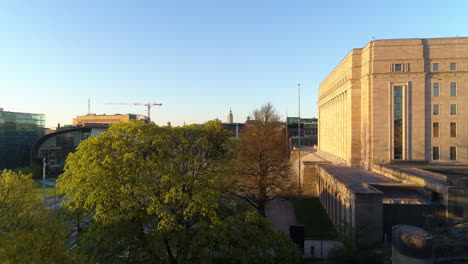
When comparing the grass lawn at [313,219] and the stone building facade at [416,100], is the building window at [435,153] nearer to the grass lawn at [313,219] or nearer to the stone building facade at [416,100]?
the stone building facade at [416,100]

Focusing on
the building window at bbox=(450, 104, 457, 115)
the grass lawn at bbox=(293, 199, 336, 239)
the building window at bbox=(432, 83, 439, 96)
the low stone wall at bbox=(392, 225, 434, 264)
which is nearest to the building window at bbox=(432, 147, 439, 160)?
the building window at bbox=(450, 104, 457, 115)

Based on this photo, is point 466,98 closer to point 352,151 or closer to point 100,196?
point 352,151

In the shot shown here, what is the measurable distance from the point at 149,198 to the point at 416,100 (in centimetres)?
3853

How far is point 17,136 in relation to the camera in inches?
2729

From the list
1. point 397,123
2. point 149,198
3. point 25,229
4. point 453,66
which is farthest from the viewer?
point 397,123

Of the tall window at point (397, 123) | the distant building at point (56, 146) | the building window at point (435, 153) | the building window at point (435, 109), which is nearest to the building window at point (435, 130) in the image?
the building window at point (435, 109)

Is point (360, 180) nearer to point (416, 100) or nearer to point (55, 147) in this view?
point (416, 100)

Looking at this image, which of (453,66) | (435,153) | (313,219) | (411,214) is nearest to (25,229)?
(411,214)

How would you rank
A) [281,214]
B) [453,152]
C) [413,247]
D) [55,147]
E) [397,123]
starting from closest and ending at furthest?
[413,247], [281,214], [453,152], [397,123], [55,147]

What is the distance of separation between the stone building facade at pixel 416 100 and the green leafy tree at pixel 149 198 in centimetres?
3112

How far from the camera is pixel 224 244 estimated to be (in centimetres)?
1374

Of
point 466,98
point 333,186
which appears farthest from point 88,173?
point 466,98

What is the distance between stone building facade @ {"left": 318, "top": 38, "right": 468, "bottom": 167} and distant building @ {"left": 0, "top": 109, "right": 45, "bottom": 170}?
75025 mm

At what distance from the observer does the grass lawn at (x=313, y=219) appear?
27188 mm
